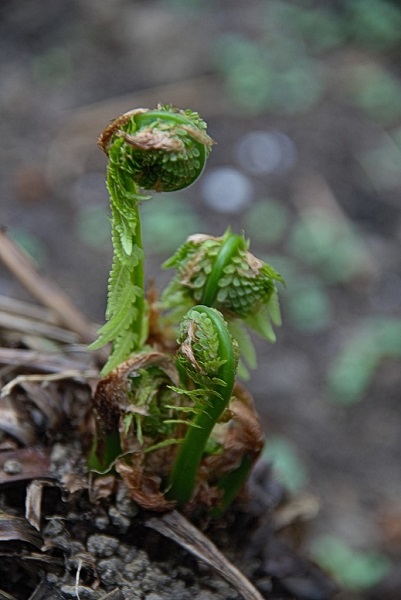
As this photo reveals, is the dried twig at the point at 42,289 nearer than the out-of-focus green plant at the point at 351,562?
Yes

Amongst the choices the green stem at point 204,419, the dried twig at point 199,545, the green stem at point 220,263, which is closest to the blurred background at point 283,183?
the dried twig at point 199,545

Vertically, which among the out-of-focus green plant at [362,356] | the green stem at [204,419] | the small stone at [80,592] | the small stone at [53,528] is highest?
the out-of-focus green plant at [362,356]

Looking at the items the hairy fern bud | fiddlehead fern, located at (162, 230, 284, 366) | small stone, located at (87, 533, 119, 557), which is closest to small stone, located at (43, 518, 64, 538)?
small stone, located at (87, 533, 119, 557)

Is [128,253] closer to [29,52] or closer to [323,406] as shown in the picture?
[323,406]

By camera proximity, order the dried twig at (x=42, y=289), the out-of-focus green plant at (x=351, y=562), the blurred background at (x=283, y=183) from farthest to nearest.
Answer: the blurred background at (x=283, y=183)
the out-of-focus green plant at (x=351, y=562)
the dried twig at (x=42, y=289)

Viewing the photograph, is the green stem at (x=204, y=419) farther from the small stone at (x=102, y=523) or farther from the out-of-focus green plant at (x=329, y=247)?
the out-of-focus green plant at (x=329, y=247)

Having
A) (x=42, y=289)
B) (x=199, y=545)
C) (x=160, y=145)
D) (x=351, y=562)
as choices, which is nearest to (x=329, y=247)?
(x=351, y=562)
